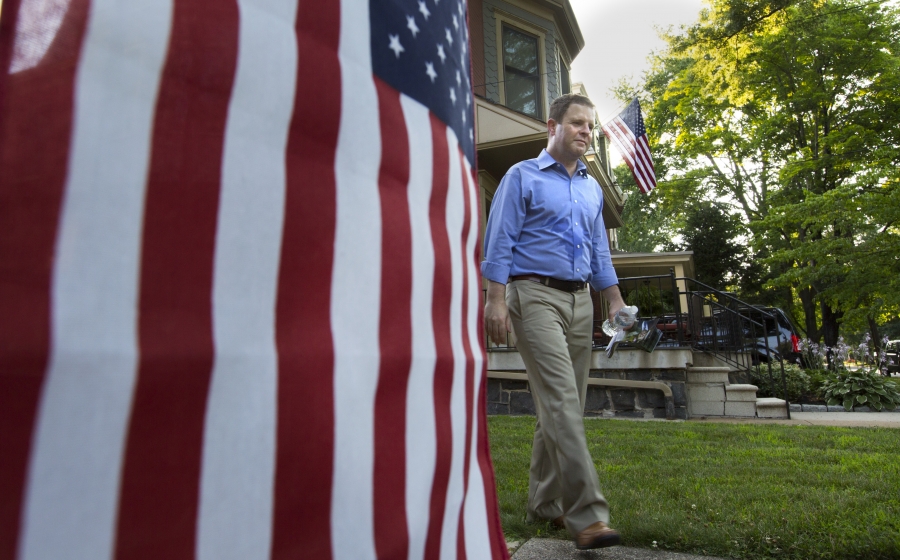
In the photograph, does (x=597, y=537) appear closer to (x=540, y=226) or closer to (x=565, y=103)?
(x=540, y=226)

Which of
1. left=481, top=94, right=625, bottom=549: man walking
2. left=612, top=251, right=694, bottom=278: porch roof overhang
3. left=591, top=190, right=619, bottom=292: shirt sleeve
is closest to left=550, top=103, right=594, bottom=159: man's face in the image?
left=481, top=94, right=625, bottom=549: man walking

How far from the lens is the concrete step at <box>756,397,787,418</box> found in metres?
8.02

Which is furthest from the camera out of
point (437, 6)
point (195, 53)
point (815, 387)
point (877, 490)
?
point (815, 387)

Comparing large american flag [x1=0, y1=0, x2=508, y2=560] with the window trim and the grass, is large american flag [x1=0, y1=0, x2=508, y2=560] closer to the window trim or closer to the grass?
the grass

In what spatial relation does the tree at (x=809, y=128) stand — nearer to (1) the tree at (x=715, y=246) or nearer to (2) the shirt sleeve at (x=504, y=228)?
(1) the tree at (x=715, y=246)

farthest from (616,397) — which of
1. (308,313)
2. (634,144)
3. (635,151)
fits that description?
(308,313)

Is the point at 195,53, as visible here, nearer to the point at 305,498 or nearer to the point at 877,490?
the point at 305,498

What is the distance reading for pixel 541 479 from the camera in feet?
9.60

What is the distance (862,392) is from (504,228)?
892 centimetres

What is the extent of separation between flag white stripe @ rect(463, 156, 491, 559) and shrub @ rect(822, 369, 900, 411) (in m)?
9.55

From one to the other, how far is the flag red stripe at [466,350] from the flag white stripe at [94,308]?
0.87 metres

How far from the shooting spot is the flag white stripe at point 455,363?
1.41 metres

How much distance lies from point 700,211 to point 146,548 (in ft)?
90.7

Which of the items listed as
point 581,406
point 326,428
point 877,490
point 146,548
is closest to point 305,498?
point 326,428
